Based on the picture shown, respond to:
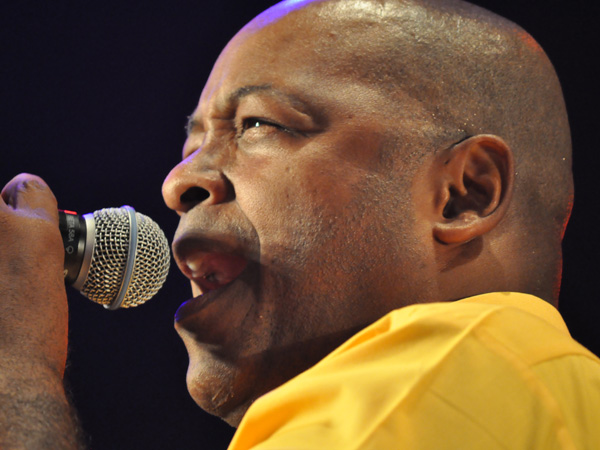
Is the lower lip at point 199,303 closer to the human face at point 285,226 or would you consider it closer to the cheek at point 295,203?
the human face at point 285,226

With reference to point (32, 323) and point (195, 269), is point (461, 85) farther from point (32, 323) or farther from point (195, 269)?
point (32, 323)

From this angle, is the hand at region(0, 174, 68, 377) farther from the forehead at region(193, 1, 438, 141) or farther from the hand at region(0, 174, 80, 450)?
the forehead at region(193, 1, 438, 141)

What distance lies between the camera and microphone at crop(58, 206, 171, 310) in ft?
5.10

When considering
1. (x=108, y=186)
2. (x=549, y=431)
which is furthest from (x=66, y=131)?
(x=549, y=431)

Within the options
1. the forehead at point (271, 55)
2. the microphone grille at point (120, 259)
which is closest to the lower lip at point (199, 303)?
the microphone grille at point (120, 259)

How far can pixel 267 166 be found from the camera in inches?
62.1

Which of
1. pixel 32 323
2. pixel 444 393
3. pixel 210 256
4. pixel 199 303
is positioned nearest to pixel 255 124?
pixel 210 256

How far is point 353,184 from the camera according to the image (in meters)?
1.52

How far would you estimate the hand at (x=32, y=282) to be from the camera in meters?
1.35

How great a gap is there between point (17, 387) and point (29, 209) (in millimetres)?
458

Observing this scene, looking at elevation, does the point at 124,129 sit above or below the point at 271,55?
below

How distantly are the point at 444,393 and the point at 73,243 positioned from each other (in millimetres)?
971

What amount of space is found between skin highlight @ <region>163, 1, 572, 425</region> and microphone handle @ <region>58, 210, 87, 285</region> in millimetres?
210

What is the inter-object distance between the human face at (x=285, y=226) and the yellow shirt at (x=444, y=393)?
0.42 metres
